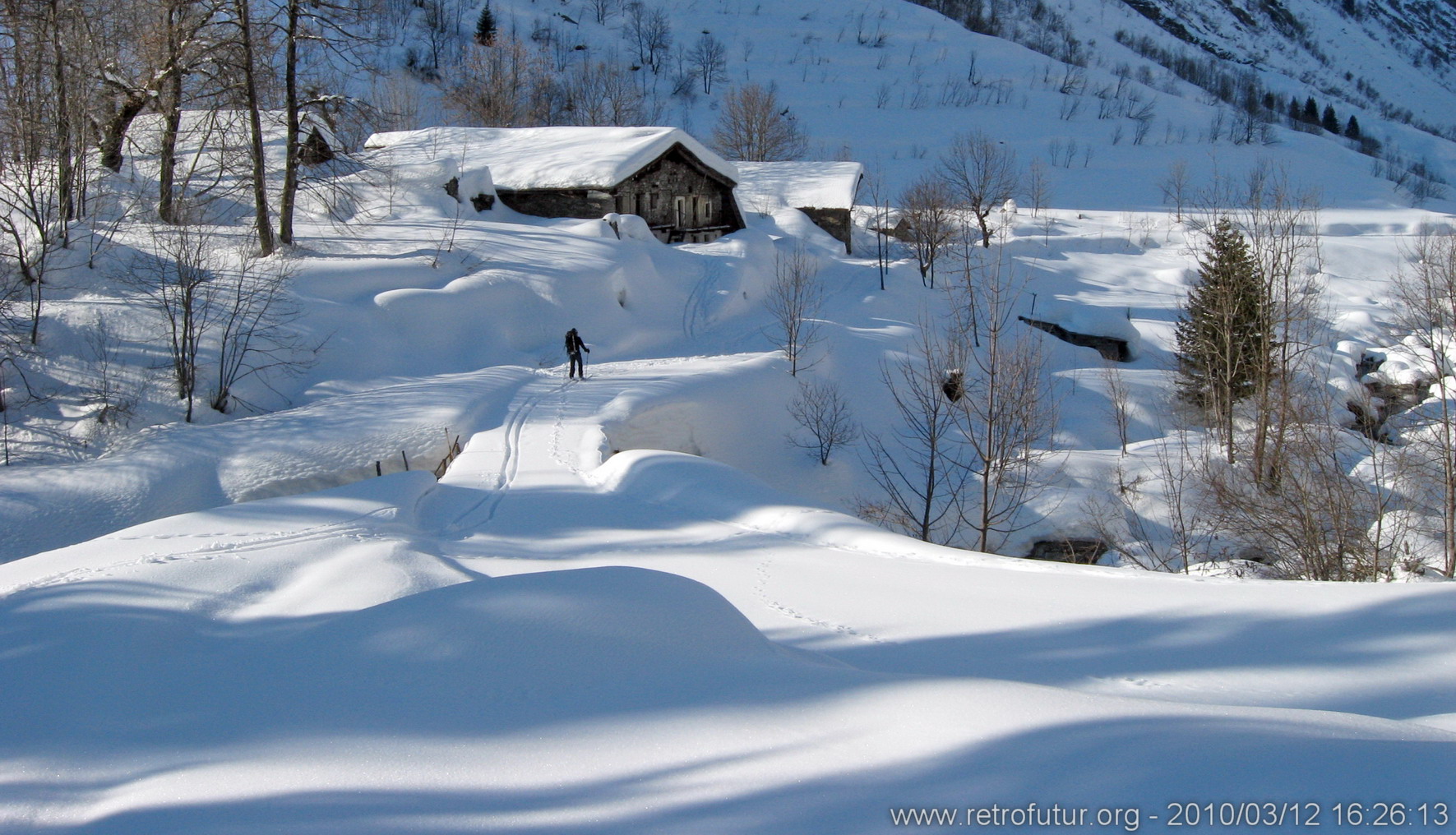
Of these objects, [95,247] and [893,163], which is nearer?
[95,247]

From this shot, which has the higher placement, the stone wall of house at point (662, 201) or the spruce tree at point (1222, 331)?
the stone wall of house at point (662, 201)

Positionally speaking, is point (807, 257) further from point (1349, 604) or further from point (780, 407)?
point (1349, 604)

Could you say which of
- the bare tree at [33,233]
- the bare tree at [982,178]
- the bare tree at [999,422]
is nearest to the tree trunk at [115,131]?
the bare tree at [33,233]

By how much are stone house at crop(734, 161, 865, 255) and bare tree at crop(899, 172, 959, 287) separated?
9.73 ft

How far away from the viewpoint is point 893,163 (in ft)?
199

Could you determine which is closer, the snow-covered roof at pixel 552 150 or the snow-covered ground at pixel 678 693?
the snow-covered ground at pixel 678 693

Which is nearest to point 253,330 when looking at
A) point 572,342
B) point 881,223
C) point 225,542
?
point 572,342

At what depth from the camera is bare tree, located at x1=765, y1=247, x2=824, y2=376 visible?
71.8 ft

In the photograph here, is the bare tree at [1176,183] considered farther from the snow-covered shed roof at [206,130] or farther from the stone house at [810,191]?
the snow-covered shed roof at [206,130]

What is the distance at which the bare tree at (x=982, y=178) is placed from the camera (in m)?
39.9

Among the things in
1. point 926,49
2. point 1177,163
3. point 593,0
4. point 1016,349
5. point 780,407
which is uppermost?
point 593,0

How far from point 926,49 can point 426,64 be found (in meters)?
51.7

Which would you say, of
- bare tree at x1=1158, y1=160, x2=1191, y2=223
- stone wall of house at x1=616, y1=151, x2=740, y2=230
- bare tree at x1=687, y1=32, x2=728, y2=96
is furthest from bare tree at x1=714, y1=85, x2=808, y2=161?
bare tree at x1=1158, y1=160, x2=1191, y2=223

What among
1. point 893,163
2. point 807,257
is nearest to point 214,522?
point 807,257
